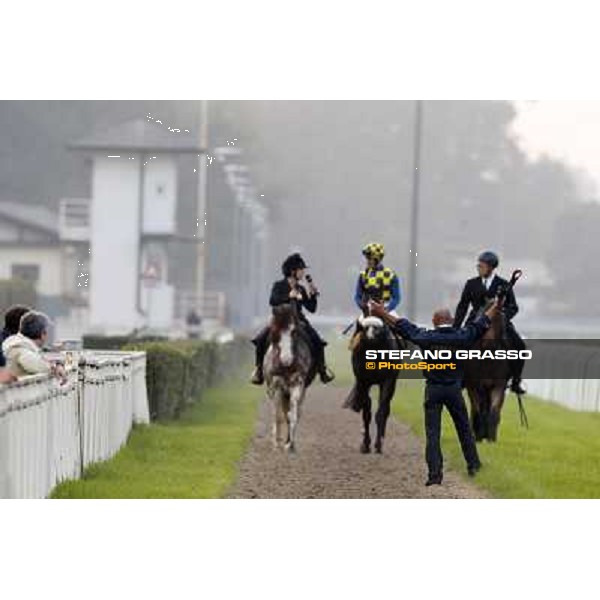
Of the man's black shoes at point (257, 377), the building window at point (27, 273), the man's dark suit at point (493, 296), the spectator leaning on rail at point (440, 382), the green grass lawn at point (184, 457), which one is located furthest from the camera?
the building window at point (27, 273)

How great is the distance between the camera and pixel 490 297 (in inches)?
728

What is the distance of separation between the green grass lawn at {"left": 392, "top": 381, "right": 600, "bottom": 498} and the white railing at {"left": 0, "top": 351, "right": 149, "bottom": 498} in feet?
9.35

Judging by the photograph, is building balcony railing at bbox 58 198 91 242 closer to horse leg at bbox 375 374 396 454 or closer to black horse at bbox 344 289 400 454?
black horse at bbox 344 289 400 454

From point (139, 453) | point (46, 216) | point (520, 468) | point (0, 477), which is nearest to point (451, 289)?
point (520, 468)

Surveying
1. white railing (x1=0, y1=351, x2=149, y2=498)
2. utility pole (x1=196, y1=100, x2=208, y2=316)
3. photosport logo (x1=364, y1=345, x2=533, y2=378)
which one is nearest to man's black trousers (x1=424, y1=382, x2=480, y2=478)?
photosport logo (x1=364, y1=345, x2=533, y2=378)

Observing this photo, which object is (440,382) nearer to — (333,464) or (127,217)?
(333,464)

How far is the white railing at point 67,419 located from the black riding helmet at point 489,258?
3834mm

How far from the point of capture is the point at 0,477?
45.9ft

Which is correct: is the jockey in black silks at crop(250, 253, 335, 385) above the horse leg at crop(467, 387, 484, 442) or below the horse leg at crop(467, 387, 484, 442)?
above

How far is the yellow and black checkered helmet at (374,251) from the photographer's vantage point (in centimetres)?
1873

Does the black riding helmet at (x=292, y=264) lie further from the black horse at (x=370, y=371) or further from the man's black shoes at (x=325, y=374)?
the man's black shoes at (x=325, y=374)

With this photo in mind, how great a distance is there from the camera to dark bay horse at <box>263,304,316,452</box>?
63.6ft

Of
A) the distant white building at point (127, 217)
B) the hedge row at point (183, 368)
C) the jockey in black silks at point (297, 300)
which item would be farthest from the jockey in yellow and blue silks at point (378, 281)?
the distant white building at point (127, 217)

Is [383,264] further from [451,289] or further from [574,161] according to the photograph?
[574,161]
